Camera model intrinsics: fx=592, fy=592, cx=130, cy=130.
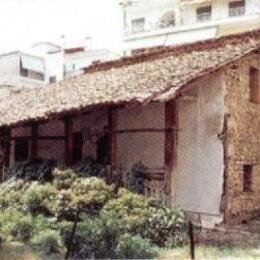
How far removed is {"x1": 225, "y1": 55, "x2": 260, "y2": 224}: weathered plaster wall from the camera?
14711mm

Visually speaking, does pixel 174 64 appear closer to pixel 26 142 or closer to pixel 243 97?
pixel 243 97

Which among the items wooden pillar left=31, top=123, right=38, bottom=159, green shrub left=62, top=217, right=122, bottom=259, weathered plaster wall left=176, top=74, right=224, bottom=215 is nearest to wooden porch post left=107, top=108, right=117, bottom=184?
weathered plaster wall left=176, top=74, right=224, bottom=215

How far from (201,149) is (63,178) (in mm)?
3513

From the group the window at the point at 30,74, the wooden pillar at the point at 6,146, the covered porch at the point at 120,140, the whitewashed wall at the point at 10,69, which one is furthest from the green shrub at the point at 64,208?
the window at the point at 30,74

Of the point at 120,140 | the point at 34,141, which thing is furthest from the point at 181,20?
the point at 120,140

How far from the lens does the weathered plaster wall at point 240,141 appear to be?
14711 mm

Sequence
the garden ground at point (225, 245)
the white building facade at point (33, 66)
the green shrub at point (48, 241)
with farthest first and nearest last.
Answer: the white building facade at point (33, 66) < the green shrub at point (48, 241) < the garden ground at point (225, 245)

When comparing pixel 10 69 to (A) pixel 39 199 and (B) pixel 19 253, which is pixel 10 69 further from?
(B) pixel 19 253

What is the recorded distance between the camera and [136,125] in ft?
51.7

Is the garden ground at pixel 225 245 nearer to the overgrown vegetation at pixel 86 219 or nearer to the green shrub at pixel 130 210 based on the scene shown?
the overgrown vegetation at pixel 86 219

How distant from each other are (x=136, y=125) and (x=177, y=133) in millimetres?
1408

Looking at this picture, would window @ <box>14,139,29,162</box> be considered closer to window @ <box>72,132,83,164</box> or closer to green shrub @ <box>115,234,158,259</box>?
window @ <box>72,132,83,164</box>

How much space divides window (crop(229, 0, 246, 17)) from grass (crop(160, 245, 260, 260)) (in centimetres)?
2712

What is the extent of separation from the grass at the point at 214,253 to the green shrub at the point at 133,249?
0.34 meters
